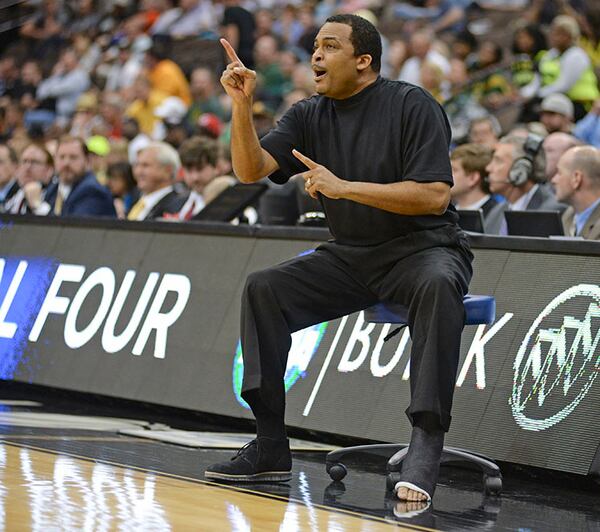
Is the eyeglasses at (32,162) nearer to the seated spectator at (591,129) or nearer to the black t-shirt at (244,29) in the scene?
the black t-shirt at (244,29)

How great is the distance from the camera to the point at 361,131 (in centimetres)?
601

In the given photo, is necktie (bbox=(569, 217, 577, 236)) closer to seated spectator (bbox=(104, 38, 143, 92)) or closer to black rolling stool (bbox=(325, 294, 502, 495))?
black rolling stool (bbox=(325, 294, 502, 495))

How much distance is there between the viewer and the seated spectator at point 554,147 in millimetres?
10109

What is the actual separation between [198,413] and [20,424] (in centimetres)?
118

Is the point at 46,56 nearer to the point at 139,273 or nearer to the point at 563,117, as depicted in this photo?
the point at 563,117

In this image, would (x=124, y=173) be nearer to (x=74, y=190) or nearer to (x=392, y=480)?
Result: (x=74, y=190)

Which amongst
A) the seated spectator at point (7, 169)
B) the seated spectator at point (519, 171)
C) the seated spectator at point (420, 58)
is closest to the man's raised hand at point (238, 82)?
the seated spectator at point (519, 171)

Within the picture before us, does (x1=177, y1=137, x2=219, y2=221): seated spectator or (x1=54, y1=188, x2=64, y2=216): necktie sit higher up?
(x1=177, y1=137, x2=219, y2=221): seated spectator

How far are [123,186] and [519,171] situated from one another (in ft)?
13.6

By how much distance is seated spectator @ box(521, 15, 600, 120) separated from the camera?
44.6 feet

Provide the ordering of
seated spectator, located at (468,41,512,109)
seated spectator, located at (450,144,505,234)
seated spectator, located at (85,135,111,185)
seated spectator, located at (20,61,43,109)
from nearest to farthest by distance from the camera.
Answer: seated spectator, located at (450,144,505,234) → seated spectator, located at (85,135,111,185) → seated spectator, located at (468,41,512,109) → seated spectator, located at (20,61,43,109)

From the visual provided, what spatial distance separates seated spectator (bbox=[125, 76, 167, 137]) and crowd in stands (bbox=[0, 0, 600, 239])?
2 centimetres

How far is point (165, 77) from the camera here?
17359mm

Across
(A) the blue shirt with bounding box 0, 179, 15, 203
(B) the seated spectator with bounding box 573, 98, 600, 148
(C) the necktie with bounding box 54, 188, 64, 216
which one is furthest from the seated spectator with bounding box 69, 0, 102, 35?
(B) the seated spectator with bounding box 573, 98, 600, 148
